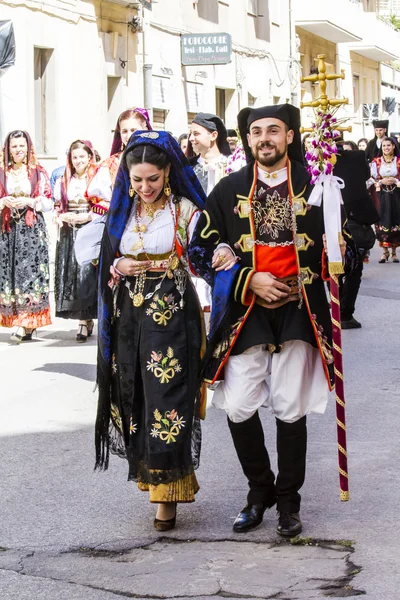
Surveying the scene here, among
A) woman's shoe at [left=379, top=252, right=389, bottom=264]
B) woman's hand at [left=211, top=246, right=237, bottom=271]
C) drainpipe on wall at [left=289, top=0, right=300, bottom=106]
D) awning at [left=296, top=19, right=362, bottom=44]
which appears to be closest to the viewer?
woman's hand at [left=211, top=246, right=237, bottom=271]

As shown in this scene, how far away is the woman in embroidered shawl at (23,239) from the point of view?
40.5 ft

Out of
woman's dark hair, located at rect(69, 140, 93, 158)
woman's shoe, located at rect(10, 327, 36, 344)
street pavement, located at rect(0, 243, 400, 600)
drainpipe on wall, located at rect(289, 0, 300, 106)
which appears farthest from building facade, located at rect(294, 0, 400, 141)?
street pavement, located at rect(0, 243, 400, 600)

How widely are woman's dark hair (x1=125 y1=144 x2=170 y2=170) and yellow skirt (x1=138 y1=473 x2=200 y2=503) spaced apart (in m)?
1.33

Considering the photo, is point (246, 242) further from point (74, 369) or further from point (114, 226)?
point (74, 369)

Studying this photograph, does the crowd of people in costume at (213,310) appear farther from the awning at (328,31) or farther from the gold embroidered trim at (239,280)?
the awning at (328,31)

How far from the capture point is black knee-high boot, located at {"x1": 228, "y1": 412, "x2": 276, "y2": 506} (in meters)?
5.52

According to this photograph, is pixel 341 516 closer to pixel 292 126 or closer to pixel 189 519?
pixel 189 519

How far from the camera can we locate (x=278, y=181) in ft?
18.0

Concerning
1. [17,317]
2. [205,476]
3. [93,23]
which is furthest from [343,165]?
[93,23]

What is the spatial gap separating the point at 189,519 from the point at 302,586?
1.10 meters

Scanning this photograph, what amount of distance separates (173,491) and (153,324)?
71cm

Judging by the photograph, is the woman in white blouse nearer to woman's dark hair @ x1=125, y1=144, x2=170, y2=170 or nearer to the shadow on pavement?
the shadow on pavement

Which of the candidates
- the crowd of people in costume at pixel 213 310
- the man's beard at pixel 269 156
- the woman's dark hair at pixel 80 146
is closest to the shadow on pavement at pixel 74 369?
the woman's dark hair at pixel 80 146

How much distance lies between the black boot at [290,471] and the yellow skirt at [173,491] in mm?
399
